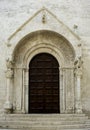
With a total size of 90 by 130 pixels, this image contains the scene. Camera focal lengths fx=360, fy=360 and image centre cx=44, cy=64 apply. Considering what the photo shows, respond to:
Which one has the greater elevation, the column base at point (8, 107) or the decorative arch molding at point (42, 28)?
the decorative arch molding at point (42, 28)

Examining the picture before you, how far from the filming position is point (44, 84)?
15.8 metres

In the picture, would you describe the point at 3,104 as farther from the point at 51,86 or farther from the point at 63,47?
the point at 63,47

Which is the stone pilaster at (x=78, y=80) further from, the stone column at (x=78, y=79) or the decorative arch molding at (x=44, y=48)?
the decorative arch molding at (x=44, y=48)

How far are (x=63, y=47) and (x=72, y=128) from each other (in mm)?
4412

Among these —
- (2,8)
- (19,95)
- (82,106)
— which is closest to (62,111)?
(82,106)

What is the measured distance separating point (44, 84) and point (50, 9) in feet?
10.8

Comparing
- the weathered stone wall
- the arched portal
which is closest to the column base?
the arched portal

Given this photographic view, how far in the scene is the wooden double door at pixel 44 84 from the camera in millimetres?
15695

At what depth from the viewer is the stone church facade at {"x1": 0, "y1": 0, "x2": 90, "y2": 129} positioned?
1508 cm

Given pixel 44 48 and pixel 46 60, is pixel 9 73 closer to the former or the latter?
pixel 46 60

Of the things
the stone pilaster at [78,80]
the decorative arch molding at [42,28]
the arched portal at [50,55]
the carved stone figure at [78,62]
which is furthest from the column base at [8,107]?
the carved stone figure at [78,62]

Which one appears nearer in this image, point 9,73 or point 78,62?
point 78,62

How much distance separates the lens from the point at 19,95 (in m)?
15.5

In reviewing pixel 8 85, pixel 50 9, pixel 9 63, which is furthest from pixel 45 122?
pixel 50 9
